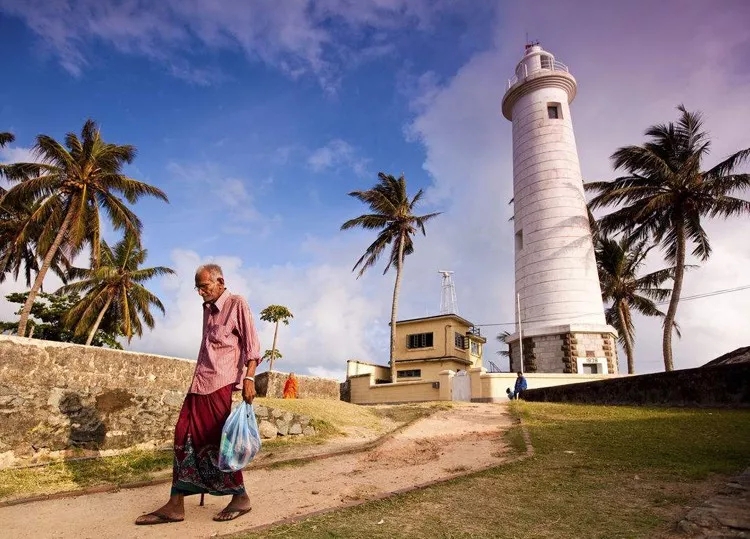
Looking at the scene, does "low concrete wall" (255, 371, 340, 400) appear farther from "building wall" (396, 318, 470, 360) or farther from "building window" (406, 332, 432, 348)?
"building window" (406, 332, 432, 348)

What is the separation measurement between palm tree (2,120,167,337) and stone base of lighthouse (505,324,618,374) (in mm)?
20773

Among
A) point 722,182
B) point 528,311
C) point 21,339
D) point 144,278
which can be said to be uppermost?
point 722,182

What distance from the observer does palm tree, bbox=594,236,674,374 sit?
30175mm

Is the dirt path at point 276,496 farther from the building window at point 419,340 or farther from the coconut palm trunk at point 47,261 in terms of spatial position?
the building window at point 419,340

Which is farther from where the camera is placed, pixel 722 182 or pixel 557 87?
pixel 557 87

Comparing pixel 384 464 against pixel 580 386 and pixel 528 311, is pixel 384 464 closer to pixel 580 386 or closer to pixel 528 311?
pixel 580 386

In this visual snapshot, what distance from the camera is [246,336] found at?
3.99 meters

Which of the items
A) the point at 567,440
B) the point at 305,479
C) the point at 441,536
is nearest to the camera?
the point at 441,536

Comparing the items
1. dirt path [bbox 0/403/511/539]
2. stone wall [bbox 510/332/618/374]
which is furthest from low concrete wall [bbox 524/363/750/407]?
stone wall [bbox 510/332/618/374]

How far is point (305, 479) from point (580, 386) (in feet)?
42.0

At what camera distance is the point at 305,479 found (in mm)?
4918

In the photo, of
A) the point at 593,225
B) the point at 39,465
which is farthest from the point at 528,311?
the point at 39,465

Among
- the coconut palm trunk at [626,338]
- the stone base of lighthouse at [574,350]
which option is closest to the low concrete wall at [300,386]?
the stone base of lighthouse at [574,350]

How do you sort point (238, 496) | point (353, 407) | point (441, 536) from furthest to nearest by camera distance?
1. point (353, 407)
2. point (238, 496)
3. point (441, 536)
